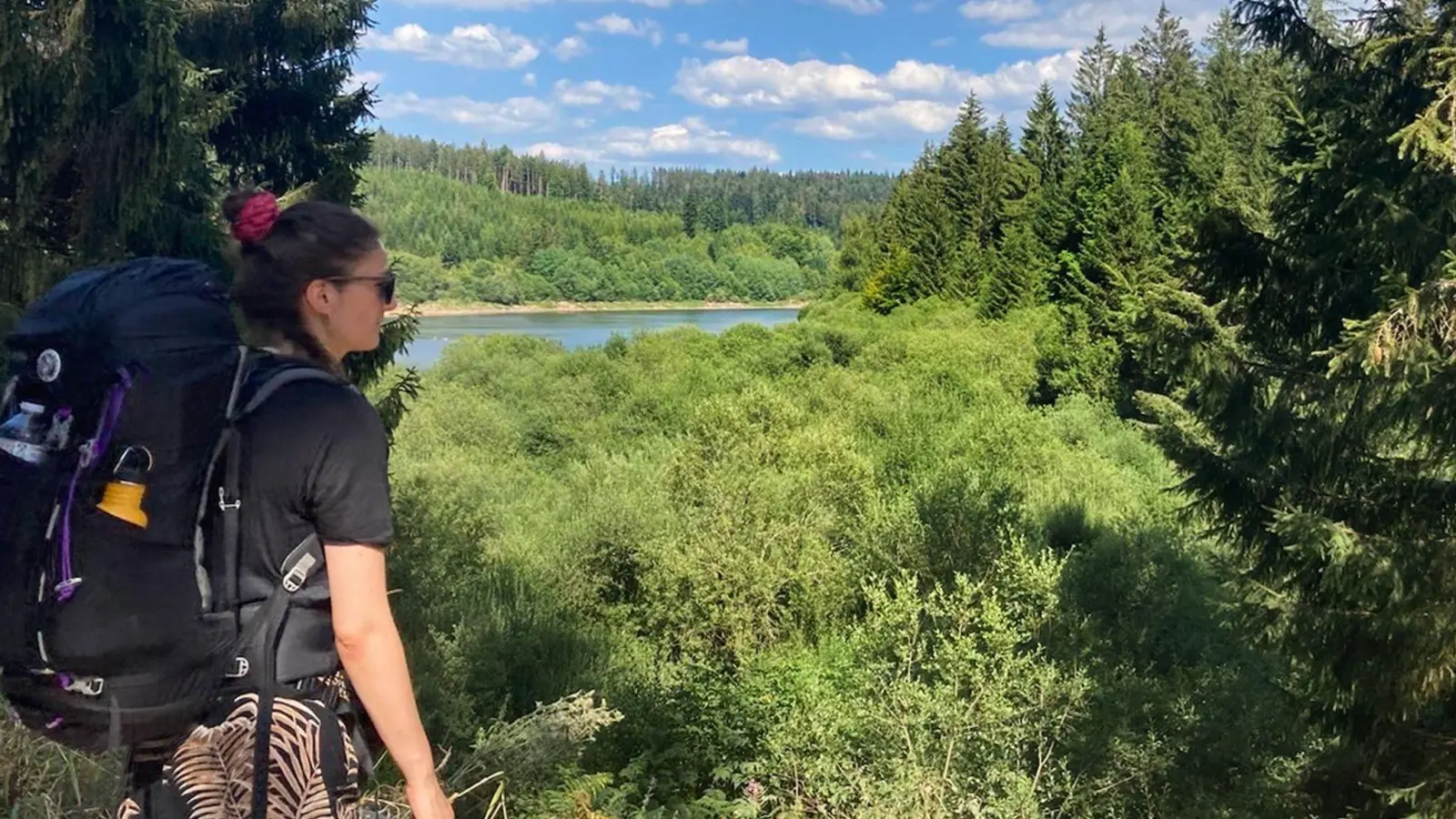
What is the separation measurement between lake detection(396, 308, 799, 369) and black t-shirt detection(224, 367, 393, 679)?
112ft

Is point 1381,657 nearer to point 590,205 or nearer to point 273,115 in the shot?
point 273,115

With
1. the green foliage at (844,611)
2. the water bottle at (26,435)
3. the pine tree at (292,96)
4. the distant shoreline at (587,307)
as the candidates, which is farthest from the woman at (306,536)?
the distant shoreline at (587,307)

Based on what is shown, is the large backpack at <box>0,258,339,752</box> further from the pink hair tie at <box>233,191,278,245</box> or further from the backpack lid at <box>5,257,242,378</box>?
the pink hair tie at <box>233,191,278,245</box>

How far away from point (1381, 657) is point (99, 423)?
5.93 meters

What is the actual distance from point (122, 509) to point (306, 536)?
26 centimetres

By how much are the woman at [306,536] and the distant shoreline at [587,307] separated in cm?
6195

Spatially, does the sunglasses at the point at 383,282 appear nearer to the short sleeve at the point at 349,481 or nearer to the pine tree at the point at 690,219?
the short sleeve at the point at 349,481

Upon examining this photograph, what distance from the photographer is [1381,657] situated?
5285 millimetres

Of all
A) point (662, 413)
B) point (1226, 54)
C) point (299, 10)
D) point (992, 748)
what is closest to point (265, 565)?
point (992, 748)

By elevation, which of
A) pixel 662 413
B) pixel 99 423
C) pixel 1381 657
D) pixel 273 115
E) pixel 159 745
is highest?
pixel 273 115

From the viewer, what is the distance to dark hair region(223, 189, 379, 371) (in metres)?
1.67

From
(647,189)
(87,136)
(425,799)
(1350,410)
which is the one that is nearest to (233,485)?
(425,799)

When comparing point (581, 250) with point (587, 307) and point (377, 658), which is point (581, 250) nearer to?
point (587, 307)

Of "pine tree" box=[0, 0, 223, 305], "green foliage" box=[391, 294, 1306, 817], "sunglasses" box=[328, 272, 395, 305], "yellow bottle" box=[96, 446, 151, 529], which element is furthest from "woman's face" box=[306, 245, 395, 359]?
"pine tree" box=[0, 0, 223, 305]
